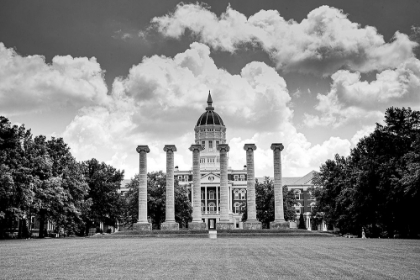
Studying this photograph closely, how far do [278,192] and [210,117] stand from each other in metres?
96.7

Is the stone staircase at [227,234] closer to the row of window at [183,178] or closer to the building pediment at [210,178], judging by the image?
the building pediment at [210,178]

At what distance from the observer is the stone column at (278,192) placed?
6876 cm

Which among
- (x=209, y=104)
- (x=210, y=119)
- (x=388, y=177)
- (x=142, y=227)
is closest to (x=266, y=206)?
(x=142, y=227)

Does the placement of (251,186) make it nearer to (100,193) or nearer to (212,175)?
(100,193)

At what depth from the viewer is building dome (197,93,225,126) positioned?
541 ft

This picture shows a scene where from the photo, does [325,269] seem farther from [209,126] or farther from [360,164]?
[209,126]

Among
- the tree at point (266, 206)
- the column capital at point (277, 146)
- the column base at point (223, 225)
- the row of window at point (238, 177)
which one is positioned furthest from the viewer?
the row of window at point (238, 177)

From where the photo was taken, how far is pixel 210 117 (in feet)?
543

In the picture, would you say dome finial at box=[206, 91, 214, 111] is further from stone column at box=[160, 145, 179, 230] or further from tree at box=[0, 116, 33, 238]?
tree at box=[0, 116, 33, 238]

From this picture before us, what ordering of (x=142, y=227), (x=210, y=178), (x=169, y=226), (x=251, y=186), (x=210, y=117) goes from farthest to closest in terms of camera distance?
(x=210, y=117) < (x=210, y=178) < (x=251, y=186) < (x=169, y=226) < (x=142, y=227)

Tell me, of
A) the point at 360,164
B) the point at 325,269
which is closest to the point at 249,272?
the point at 325,269

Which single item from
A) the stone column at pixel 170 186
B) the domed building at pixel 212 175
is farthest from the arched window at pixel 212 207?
the stone column at pixel 170 186

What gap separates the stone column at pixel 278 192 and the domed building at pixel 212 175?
72239 millimetres

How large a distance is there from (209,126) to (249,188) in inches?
3654
